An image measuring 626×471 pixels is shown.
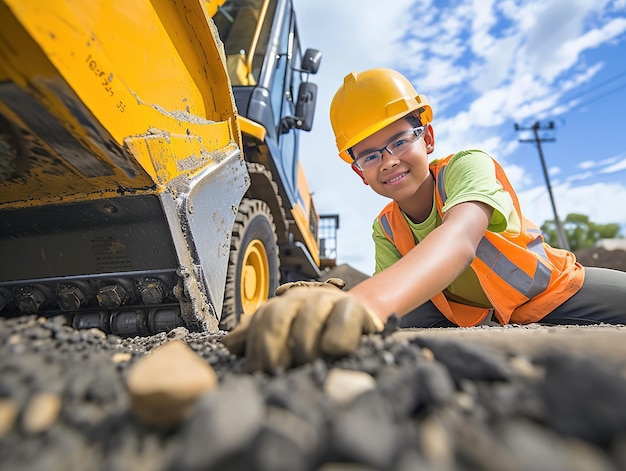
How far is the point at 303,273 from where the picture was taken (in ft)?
16.6

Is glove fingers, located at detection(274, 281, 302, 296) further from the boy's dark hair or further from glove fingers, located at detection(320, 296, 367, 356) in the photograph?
the boy's dark hair

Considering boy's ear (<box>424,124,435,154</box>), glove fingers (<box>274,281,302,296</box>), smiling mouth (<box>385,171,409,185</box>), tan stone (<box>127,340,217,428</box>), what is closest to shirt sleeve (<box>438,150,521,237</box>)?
smiling mouth (<box>385,171,409,185</box>)

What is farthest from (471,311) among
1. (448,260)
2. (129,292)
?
(129,292)

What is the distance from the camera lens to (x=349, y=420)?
0.46 metres

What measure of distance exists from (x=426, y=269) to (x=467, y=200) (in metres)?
0.46

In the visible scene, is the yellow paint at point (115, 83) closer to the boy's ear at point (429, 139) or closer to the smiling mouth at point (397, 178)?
the smiling mouth at point (397, 178)

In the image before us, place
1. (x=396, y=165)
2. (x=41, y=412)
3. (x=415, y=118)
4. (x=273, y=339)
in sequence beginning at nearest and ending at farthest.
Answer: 1. (x=41, y=412)
2. (x=273, y=339)
3. (x=396, y=165)
4. (x=415, y=118)

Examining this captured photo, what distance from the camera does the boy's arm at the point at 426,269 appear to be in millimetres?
956

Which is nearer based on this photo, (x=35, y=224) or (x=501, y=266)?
(x=35, y=224)

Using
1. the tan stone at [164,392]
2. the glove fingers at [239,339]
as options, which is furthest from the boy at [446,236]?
the tan stone at [164,392]

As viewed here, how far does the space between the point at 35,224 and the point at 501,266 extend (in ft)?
7.40

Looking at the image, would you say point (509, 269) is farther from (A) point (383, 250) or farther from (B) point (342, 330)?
(B) point (342, 330)

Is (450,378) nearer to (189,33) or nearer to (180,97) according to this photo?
(180,97)

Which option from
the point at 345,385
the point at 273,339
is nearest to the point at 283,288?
the point at 273,339
